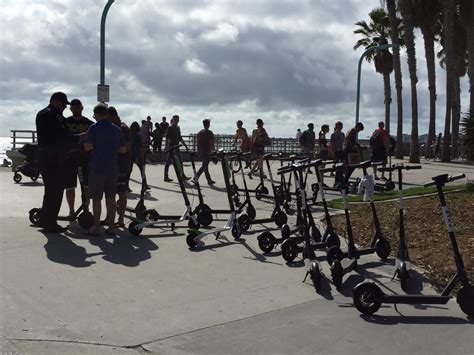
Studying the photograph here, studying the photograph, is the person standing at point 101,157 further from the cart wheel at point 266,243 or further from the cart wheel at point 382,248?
the cart wheel at point 382,248

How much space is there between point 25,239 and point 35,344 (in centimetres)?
373

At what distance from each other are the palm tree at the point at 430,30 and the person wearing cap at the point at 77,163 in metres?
24.4

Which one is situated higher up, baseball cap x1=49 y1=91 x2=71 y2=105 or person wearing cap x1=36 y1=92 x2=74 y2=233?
baseball cap x1=49 y1=91 x2=71 y2=105

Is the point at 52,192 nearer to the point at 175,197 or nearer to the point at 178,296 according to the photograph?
the point at 178,296

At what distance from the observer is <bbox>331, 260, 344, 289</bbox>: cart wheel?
5730mm

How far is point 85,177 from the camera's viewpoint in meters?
8.67

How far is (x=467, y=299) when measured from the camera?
4.92 meters

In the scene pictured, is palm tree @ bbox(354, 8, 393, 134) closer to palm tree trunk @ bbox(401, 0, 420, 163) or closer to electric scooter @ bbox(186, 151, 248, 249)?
palm tree trunk @ bbox(401, 0, 420, 163)

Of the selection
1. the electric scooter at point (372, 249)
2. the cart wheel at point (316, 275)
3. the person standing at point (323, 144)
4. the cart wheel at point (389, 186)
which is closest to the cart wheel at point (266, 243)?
the electric scooter at point (372, 249)

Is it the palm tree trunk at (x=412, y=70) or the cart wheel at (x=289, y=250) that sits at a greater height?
the palm tree trunk at (x=412, y=70)

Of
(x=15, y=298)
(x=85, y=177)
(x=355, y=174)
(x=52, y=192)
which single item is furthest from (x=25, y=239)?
(x=355, y=174)

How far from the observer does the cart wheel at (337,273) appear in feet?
18.8

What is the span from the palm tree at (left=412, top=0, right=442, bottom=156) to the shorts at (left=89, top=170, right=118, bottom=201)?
2520 cm

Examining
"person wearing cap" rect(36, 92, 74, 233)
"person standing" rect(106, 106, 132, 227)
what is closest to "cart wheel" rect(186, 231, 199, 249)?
"person standing" rect(106, 106, 132, 227)
